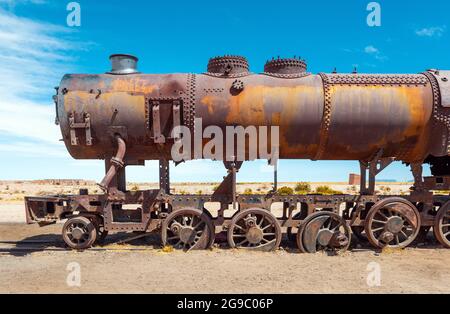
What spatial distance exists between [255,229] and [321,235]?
5.58ft

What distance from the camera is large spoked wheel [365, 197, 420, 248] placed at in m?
8.24

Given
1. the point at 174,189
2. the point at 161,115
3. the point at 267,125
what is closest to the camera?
the point at 267,125

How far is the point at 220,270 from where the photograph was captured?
6855 mm

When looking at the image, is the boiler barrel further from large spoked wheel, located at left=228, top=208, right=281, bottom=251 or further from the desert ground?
the desert ground

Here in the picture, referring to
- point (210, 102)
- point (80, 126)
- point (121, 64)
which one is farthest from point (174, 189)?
point (210, 102)

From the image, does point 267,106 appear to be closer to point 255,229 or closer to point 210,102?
point 210,102

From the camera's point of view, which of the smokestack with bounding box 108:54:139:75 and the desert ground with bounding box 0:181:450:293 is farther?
the smokestack with bounding box 108:54:139:75

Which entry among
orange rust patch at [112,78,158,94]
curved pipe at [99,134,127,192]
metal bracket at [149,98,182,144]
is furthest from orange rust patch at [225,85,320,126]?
curved pipe at [99,134,127,192]

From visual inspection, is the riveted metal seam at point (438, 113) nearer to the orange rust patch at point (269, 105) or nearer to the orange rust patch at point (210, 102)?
the orange rust patch at point (269, 105)

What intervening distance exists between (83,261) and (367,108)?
798 centimetres

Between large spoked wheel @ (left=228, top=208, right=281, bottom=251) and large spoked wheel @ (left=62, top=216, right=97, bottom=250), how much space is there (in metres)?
3.76

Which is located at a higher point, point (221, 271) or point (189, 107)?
point (189, 107)

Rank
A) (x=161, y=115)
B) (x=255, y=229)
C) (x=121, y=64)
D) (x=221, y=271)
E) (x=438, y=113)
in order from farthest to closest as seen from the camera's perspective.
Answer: (x=121, y=64), (x=161, y=115), (x=438, y=113), (x=255, y=229), (x=221, y=271)
